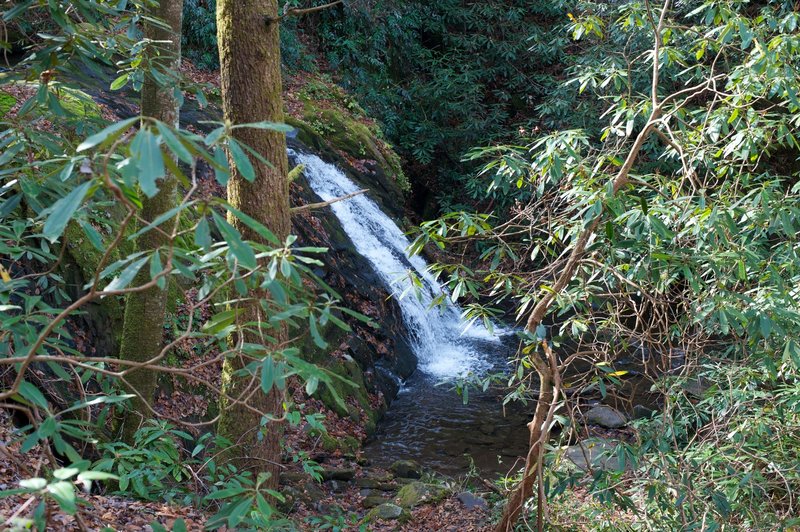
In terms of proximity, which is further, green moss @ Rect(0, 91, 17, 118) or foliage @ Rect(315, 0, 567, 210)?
foliage @ Rect(315, 0, 567, 210)

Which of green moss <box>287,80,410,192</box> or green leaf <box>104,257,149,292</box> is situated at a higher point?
green moss <box>287,80,410,192</box>

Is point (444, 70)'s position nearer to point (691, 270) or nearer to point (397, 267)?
point (397, 267)

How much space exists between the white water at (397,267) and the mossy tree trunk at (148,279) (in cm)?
496

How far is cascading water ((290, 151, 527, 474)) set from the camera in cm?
697

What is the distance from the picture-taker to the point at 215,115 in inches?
349

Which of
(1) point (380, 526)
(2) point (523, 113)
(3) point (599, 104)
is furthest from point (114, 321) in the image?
(2) point (523, 113)

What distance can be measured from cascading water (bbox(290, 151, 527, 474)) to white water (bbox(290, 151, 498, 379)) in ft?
0.05

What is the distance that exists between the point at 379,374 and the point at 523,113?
7.25 meters

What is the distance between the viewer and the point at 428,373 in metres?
8.78

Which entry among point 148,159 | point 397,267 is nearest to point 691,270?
point 148,159

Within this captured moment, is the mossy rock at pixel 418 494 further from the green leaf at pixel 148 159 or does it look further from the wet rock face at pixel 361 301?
the green leaf at pixel 148 159

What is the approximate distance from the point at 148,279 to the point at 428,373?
5.40m

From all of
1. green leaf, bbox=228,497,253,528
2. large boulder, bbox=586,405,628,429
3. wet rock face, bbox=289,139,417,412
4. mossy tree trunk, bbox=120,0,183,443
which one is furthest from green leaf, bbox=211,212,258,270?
large boulder, bbox=586,405,628,429

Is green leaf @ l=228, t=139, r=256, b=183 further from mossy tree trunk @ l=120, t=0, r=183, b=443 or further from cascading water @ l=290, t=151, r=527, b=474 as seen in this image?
cascading water @ l=290, t=151, r=527, b=474
